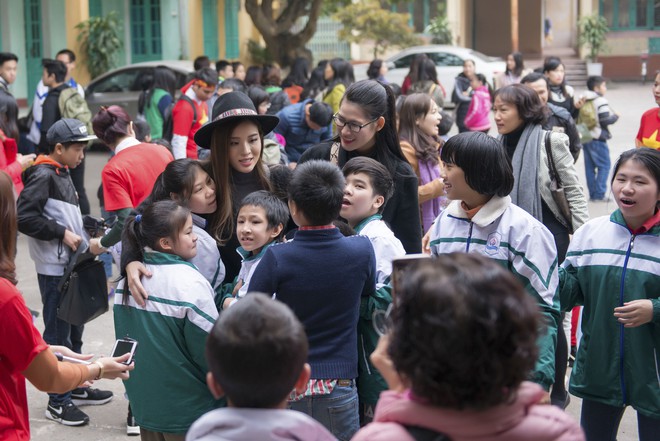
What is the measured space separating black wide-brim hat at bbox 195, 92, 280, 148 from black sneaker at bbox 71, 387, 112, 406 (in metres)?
2.16

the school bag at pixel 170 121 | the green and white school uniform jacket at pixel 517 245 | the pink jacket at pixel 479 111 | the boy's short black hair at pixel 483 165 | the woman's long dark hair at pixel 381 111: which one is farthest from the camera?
the pink jacket at pixel 479 111

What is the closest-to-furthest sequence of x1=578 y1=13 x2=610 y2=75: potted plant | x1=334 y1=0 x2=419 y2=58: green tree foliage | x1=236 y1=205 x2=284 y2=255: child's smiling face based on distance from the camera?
x1=236 y1=205 x2=284 y2=255: child's smiling face, x1=334 y1=0 x2=419 y2=58: green tree foliage, x1=578 y1=13 x2=610 y2=75: potted plant

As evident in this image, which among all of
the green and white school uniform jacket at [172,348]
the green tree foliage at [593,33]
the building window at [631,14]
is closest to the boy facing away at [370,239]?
the green and white school uniform jacket at [172,348]

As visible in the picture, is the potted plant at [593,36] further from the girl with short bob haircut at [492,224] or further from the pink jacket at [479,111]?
the girl with short bob haircut at [492,224]

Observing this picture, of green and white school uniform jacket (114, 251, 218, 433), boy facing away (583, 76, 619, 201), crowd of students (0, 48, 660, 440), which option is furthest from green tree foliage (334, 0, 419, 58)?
green and white school uniform jacket (114, 251, 218, 433)

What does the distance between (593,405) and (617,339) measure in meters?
0.31

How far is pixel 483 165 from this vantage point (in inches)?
141

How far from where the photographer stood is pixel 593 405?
3732 millimetres

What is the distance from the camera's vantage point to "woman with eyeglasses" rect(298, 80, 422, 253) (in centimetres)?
441

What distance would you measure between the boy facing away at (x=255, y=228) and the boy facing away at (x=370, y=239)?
30cm

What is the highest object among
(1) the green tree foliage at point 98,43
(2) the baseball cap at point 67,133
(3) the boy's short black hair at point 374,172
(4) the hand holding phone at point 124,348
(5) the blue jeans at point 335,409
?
(1) the green tree foliage at point 98,43

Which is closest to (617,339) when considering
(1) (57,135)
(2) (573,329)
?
(2) (573,329)

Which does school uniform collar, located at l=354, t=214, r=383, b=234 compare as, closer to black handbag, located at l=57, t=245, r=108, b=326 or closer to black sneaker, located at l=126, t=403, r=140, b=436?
black handbag, located at l=57, t=245, r=108, b=326

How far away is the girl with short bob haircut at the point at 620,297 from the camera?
355cm
